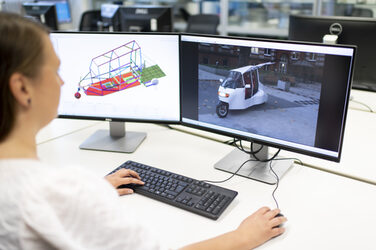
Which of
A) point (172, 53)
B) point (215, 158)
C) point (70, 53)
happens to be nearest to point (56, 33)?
point (70, 53)

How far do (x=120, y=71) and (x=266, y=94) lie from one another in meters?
0.56

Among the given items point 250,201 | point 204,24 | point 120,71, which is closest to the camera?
point 250,201

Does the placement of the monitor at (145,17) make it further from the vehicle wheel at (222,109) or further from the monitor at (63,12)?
the monitor at (63,12)

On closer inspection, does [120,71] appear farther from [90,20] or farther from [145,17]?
[90,20]

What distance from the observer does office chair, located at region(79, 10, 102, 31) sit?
11.2 feet

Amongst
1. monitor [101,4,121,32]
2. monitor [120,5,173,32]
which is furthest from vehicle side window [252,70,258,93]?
monitor [101,4,121,32]

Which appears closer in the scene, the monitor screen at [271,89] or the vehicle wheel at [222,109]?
the monitor screen at [271,89]

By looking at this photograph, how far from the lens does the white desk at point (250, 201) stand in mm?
994

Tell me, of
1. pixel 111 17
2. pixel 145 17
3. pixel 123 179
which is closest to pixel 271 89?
pixel 123 179

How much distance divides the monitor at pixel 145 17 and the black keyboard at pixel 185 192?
1.49 m

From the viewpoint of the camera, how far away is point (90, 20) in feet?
11.3

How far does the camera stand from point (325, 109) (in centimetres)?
112

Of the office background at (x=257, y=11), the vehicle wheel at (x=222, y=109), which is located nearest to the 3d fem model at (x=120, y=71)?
the vehicle wheel at (x=222, y=109)

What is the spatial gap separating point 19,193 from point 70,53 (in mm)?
911
